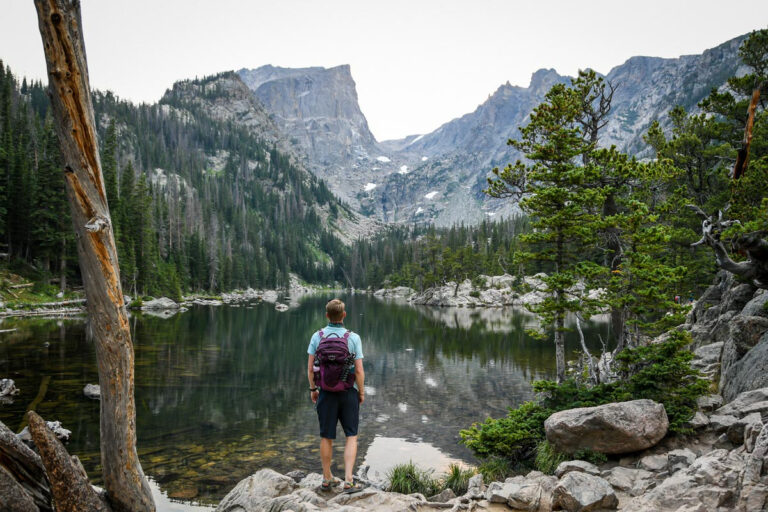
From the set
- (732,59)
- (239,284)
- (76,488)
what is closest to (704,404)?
(76,488)

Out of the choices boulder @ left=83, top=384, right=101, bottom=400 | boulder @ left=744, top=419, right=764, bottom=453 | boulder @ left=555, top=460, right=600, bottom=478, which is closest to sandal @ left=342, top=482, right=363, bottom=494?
boulder @ left=555, top=460, right=600, bottom=478

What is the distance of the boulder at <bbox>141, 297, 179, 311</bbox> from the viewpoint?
56.4 metres

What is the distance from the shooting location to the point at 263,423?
15.2 m

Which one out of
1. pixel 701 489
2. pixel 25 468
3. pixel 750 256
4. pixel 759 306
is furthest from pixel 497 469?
pixel 759 306

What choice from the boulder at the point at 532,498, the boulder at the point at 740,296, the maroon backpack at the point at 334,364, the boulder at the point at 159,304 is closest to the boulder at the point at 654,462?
the boulder at the point at 532,498

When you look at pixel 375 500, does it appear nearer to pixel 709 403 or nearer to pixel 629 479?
pixel 629 479

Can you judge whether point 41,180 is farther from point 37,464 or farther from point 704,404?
point 704,404

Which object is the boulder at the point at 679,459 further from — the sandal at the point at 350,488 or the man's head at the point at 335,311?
the man's head at the point at 335,311

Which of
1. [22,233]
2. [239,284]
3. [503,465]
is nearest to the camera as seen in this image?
[503,465]

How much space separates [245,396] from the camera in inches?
728

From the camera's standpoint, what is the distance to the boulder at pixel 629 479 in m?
7.17

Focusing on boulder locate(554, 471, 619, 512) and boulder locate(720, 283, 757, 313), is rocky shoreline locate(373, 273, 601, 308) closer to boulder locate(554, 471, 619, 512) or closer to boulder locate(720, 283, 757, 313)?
boulder locate(720, 283, 757, 313)

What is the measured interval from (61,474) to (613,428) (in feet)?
31.6

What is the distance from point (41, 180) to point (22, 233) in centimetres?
622
